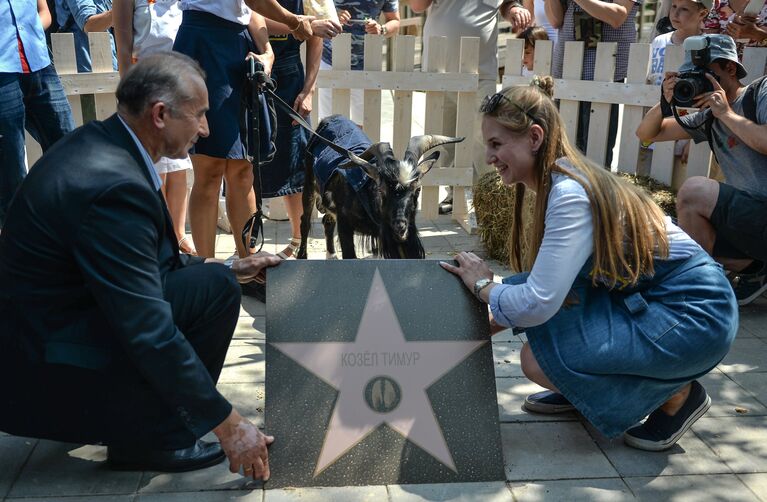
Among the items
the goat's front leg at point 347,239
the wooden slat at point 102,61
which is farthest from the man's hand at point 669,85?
the wooden slat at point 102,61

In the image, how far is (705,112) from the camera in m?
4.72

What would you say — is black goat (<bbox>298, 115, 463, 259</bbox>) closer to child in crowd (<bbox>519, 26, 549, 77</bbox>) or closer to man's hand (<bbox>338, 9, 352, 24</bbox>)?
man's hand (<bbox>338, 9, 352, 24</bbox>)

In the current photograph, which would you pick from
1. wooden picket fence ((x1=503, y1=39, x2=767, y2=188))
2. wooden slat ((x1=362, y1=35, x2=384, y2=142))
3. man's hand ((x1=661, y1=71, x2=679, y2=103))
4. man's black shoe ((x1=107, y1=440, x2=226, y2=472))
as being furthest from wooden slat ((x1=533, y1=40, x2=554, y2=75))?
man's black shoe ((x1=107, y1=440, x2=226, y2=472))

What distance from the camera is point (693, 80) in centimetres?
447

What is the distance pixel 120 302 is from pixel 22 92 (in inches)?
118

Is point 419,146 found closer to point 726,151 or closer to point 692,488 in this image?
point 726,151

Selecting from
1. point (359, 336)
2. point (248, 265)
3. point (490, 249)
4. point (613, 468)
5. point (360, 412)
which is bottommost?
point (490, 249)

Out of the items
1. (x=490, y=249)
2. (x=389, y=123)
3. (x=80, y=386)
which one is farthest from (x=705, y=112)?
(x=389, y=123)

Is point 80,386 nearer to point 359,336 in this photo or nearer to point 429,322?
point 359,336

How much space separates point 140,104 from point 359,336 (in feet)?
3.74

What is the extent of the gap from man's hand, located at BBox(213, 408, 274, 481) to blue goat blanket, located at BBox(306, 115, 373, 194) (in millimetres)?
2152

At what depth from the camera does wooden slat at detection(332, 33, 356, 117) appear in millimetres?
6426

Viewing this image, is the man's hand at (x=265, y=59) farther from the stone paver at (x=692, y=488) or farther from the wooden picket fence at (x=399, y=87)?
the stone paver at (x=692, y=488)

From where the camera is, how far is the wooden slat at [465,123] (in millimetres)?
6613
